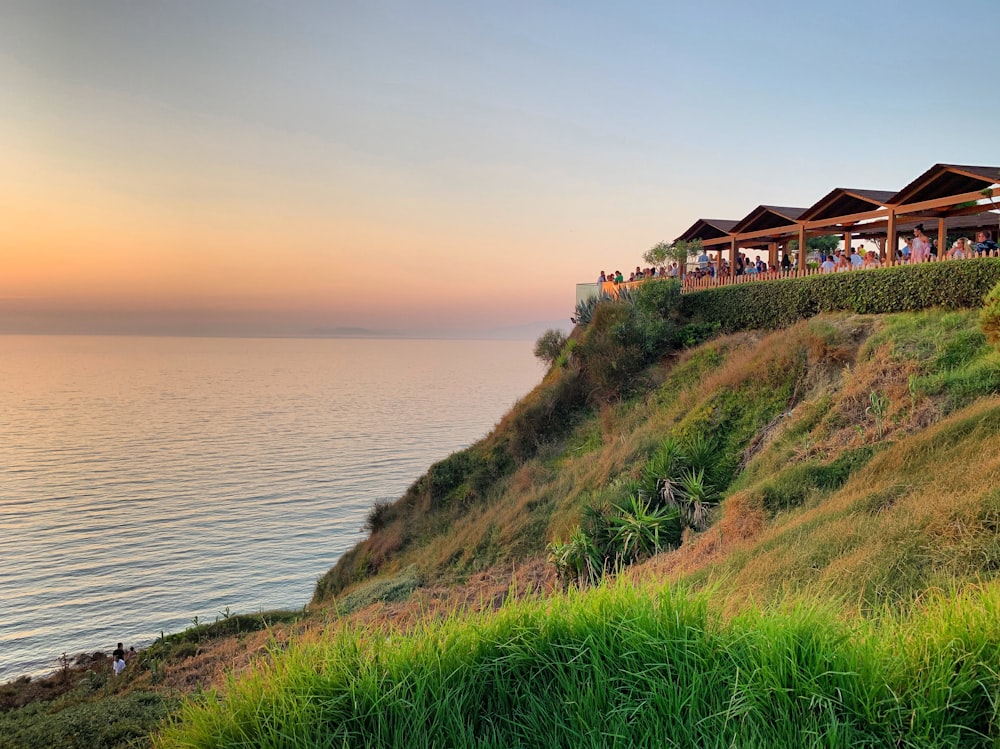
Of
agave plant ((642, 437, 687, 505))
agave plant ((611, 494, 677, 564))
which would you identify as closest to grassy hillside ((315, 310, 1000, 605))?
agave plant ((642, 437, 687, 505))

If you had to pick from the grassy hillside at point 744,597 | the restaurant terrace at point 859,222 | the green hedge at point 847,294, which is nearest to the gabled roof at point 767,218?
the restaurant terrace at point 859,222

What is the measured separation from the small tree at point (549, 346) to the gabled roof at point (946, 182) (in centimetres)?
1549

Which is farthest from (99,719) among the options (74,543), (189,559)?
(74,543)

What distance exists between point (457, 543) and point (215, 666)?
8027 millimetres

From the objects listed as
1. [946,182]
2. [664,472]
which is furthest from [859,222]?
[664,472]

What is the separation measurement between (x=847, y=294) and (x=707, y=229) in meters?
11.5

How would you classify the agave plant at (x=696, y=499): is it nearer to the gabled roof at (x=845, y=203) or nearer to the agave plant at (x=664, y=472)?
the agave plant at (x=664, y=472)

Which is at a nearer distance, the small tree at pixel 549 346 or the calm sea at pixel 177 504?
the calm sea at pixel 177 504

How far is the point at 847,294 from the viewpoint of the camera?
63.3 ft

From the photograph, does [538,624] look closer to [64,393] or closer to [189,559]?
[189,559]

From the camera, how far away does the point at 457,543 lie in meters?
20.2

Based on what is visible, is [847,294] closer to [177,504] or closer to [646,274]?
[646,274]

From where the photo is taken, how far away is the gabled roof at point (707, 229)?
93.5 feet

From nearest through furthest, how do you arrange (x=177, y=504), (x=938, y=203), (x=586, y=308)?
(x=938, y=203)
(x=586, y=308)
(x=177, y=504)
